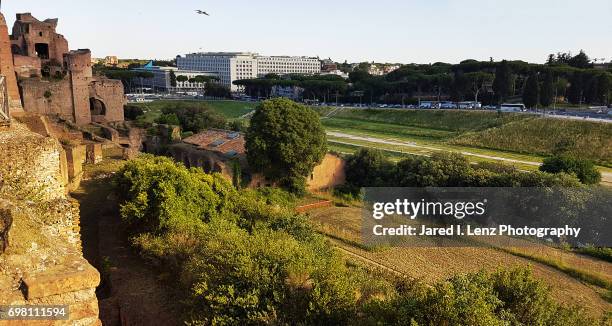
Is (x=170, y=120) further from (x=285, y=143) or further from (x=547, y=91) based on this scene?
(x=547, y=91)

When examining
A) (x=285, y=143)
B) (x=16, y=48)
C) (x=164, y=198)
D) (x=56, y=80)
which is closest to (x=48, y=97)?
(x=56, y=80)

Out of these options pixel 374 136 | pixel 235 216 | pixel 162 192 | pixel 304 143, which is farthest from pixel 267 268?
pixel 374 136

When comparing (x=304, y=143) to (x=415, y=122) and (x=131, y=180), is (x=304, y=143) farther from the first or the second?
(x=415, y=122)

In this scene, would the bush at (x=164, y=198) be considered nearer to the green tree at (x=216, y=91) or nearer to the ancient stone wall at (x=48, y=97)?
the ancient stone wall at (x=48, y=97)

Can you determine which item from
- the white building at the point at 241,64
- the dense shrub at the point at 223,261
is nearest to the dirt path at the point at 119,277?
the dense shrub at the point at 223,261

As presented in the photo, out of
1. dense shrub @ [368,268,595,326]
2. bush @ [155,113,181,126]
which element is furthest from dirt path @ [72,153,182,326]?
bush @ [155,113,181,126]

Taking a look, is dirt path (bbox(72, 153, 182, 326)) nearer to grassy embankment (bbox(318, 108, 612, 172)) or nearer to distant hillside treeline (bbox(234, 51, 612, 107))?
grassy embankment (bbox(318, 108, 612, 172))
